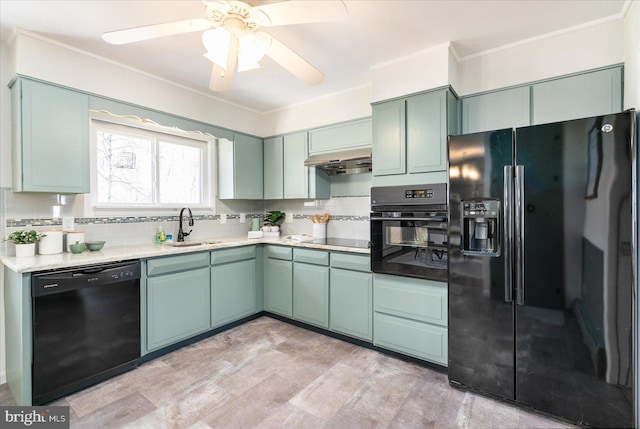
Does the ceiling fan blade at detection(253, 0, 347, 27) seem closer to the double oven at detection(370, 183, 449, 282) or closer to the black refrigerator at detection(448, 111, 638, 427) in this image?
the black refrigerator at detection(448, 111, 638, 427)

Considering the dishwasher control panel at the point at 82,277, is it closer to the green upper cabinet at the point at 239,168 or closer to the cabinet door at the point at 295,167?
the green upper cabinet at the point at 239,168

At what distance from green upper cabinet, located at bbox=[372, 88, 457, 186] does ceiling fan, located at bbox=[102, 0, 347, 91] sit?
1.02 meters

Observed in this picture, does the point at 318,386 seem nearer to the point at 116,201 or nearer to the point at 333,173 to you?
the point at 333,173

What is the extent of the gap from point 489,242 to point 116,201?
315 cm

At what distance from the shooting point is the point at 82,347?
206 centimetres

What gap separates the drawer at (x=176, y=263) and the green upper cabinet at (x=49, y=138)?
0.78m

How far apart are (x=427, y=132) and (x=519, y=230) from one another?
997mm

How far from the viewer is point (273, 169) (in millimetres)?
3785

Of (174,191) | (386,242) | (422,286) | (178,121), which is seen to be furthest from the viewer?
(174,191)

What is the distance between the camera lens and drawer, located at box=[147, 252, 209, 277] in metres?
2.45

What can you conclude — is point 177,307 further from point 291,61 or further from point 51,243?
point 291,61

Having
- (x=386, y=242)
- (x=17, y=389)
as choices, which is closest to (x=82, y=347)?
(x=17, y=389)

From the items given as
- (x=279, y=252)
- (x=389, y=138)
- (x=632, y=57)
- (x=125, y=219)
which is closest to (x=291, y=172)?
(x=279, y=252)

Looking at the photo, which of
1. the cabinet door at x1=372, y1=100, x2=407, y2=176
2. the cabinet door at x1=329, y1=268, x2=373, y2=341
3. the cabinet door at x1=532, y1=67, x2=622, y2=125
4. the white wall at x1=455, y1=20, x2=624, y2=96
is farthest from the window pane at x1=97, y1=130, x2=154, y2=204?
the cabinet door at x1=532, y1=67, x2=622, y2=125
